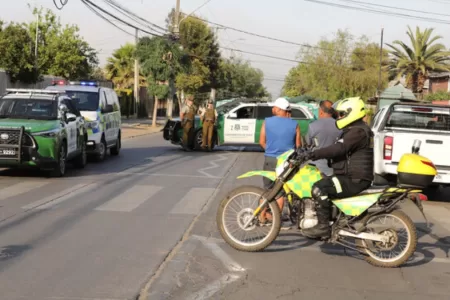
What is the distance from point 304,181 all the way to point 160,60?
99.4ft

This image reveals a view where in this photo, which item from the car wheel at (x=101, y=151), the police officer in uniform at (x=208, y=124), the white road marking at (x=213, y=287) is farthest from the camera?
the police officer in uniform at (x=208, y=124)

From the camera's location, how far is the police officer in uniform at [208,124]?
22.0 meters

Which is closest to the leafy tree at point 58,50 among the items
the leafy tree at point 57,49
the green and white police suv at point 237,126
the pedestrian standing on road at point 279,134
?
the leafy tree at point 57,49

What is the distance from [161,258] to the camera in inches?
279

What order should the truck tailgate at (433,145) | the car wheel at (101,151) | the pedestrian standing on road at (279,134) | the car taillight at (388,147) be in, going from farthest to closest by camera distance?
the car wheel at (101,151), the car taillight at (388,147), the truck tailgate at (433,145), the pedestrian standing on road at (279,134)

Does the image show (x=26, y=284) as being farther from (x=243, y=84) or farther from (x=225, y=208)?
(x=243, y=84)

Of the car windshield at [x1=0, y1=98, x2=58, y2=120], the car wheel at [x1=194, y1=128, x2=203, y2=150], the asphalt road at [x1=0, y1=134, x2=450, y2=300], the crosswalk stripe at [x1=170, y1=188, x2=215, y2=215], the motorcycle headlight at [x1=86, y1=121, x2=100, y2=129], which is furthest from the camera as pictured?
the car wheel at [x1=194, y1=128, x2=203, y2=150]

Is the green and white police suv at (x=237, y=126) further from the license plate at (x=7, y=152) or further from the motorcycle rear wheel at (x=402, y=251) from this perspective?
the motorcycle rear wheel at (x=402, y=251)

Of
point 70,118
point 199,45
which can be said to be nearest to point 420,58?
point 199,45

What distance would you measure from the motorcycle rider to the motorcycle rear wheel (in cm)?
37

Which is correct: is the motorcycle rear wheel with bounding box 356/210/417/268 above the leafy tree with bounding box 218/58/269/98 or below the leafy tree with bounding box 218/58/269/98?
below

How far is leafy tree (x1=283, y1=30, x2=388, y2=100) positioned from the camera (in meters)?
59.0

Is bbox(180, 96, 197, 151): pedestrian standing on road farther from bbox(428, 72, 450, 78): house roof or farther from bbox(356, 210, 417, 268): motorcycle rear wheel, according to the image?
bbox(428, 72, 450, 78): house roof

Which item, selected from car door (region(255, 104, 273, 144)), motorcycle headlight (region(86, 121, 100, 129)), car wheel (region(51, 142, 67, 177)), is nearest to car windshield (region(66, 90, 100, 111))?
motorcycle headlight (region(86, 121, 100, 129))
